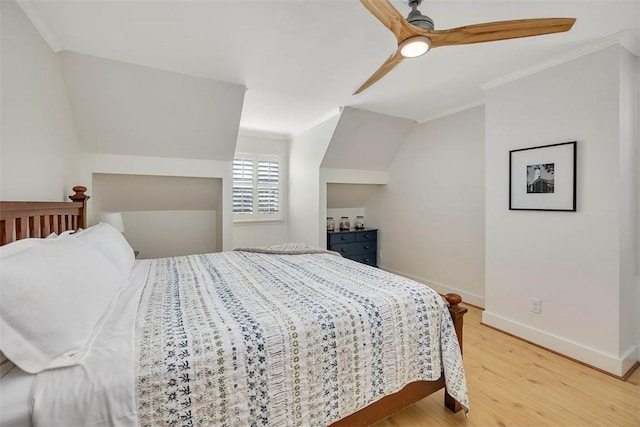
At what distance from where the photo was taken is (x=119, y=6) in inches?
64.0

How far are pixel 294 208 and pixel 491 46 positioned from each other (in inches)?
125

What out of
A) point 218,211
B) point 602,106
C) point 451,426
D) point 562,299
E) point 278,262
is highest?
point 602,106

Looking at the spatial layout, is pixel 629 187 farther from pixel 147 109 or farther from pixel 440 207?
pixel 147 109

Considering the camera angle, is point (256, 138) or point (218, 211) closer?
point (218, 211)

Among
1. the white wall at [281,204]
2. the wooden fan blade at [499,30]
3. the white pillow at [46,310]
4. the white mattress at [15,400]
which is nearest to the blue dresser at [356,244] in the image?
the white wall at [281,204]

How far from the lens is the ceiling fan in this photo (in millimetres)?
1320

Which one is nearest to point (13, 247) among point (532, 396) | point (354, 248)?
point (532, 396)

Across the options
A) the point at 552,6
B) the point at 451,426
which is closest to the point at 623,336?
the point at 451,426

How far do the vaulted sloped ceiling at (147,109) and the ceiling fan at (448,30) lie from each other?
1748 mm

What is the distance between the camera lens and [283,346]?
1.08 metres

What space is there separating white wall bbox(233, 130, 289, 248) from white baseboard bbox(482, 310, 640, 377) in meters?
3.18

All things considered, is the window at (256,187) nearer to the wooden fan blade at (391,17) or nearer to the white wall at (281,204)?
the white wall at (281,204)

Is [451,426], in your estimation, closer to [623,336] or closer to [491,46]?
[623,336]

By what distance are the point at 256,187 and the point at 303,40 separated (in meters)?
2.78
